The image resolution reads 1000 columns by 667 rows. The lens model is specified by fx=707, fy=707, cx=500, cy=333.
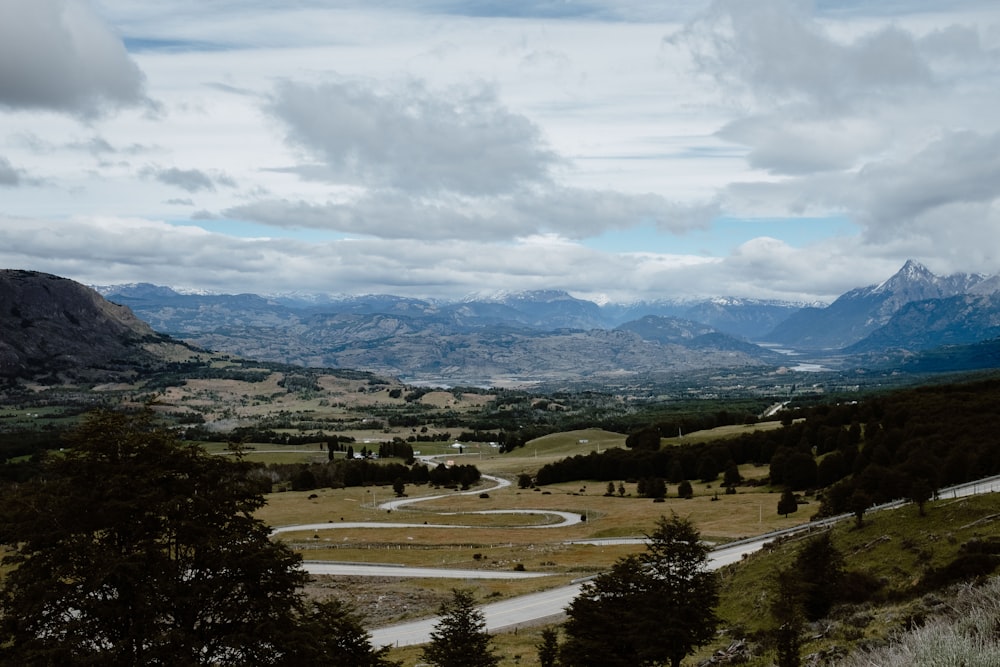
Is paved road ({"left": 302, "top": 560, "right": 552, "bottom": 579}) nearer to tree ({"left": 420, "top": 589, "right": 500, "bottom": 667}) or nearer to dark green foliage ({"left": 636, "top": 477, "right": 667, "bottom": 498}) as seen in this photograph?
tree ({"left": 420, "top": 589, "right": 500, "bottom": 667})

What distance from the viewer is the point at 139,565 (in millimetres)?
20484

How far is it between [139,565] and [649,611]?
22.3m

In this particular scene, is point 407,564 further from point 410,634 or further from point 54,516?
point 54,516

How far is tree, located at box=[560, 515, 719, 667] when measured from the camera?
32.3 meters

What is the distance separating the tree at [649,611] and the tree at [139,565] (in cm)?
1519

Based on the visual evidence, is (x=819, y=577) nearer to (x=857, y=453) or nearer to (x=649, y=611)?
(x=649, y=611)

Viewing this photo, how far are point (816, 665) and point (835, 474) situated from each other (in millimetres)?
102343

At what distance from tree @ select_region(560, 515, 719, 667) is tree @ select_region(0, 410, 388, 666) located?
15.2 metres

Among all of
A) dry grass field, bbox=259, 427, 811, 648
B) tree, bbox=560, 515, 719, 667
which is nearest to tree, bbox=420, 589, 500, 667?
tree, bbox=560, 515, 719, 667

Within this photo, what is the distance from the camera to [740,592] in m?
50.6

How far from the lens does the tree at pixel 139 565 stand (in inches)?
784

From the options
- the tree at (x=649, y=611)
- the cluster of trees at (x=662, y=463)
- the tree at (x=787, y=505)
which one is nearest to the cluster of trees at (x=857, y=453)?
the cluster of trees at (x=662, y=463)

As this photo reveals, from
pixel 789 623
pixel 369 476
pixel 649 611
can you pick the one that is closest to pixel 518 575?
pixel 649 611

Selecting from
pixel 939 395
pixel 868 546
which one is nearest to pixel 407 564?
pixel 868 546
